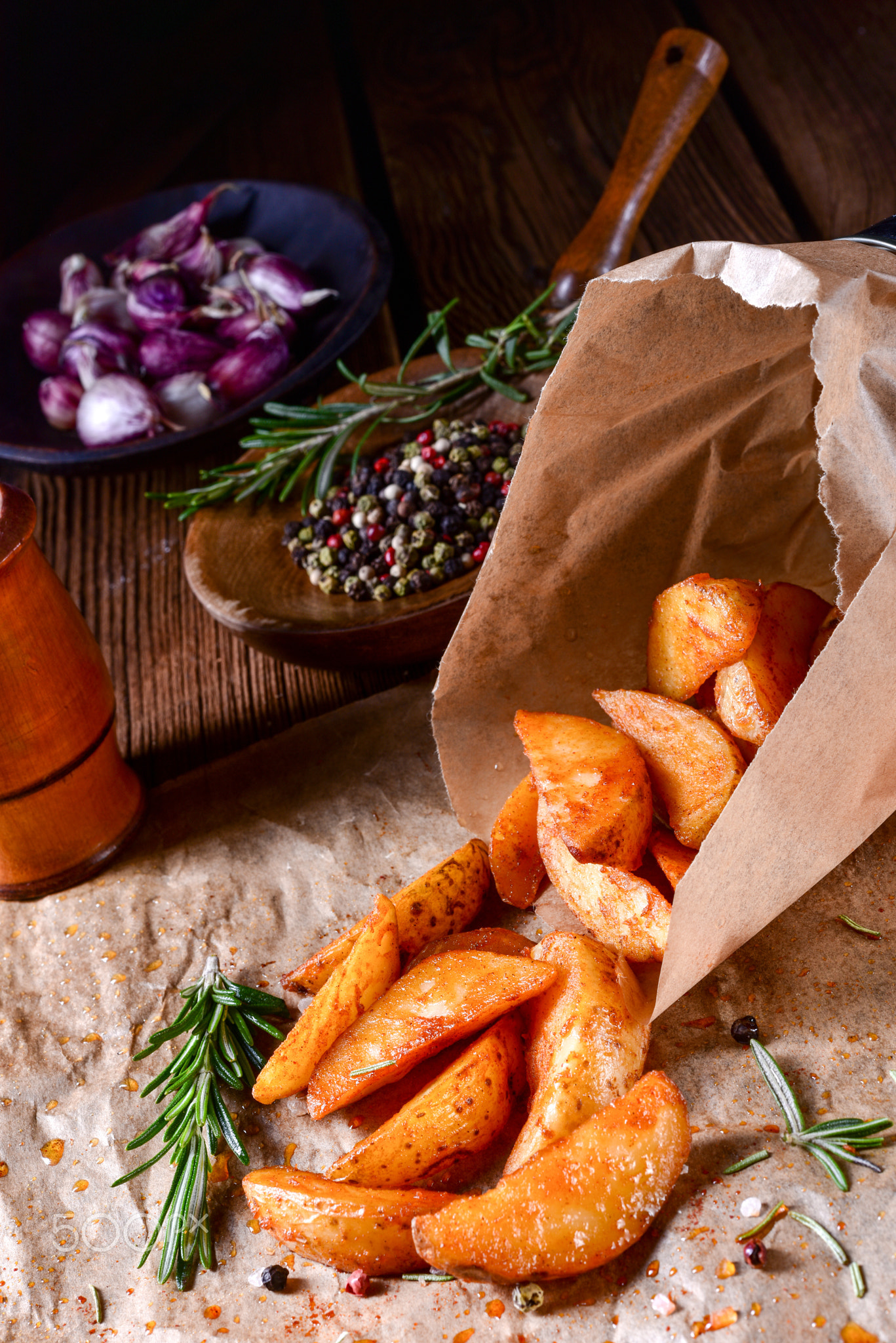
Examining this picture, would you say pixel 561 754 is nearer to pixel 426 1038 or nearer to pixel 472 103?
pixel 426 1038

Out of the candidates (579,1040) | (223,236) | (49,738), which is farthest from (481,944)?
(223,236)

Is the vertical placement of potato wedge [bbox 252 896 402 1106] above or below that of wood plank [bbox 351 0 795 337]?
below

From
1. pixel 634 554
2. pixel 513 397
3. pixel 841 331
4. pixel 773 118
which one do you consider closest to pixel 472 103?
pixel 773 118

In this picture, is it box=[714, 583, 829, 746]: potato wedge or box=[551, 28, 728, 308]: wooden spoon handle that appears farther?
box=[551, 28, 728, 308]: wooden spoon handle

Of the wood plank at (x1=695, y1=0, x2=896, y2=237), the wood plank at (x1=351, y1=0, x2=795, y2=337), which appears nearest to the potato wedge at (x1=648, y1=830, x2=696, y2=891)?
the wood plank at (x1=351, y1=0, x2=795, y2=337)

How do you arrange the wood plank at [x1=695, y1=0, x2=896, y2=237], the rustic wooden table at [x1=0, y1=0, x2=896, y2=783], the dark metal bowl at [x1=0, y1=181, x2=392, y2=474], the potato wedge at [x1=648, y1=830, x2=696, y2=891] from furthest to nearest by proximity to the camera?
the wood plank at [x1=695, y1=0, x2=896, y2=237] < the rustic wooden table at [x1=0, y1=0, x2=896, y2=783] < the dark metal bowl at [x1=0, y1=181, x2=392, y2=474] < the potato wedge at [x1=648, y1=830, x2=696, y2=891]

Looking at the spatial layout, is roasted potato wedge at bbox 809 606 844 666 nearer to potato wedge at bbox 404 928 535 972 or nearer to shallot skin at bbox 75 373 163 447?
potato wedge at bbox 404 928 535 972
